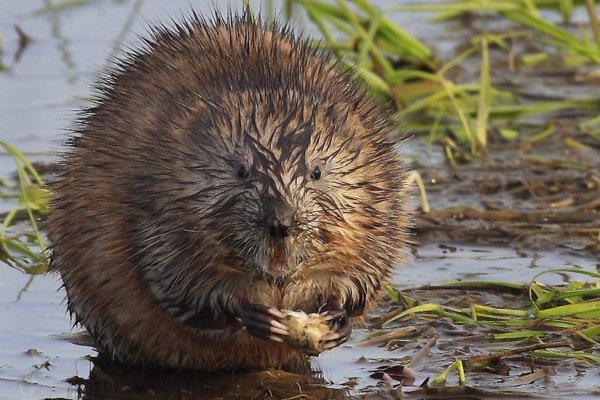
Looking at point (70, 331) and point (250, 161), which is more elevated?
point (250, 161)

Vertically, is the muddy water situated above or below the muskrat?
below

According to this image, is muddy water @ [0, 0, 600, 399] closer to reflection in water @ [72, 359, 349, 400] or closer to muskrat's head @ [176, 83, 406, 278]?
reflection in water @ [72, 359, 349, 400]

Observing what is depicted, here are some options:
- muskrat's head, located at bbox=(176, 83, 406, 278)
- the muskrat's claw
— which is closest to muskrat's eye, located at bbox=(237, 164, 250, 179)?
muskrat's head, located at bbox=(176, 83, 406, 278)

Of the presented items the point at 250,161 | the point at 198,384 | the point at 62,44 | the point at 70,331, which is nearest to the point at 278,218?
the point at 250,161

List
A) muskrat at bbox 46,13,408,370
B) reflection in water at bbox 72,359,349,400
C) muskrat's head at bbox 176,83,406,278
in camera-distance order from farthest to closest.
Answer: reflection in water at bbox 72,359,349,400 < muskrat at bbox 46,13,408,370 < muskrat's head at bbox 176,83,406,278

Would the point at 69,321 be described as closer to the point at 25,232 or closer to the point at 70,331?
the point at 70,331
